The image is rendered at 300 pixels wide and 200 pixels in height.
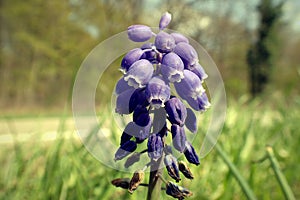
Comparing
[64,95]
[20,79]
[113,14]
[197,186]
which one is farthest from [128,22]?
[197,186]

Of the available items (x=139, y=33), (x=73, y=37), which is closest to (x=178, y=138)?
(x=139, y=33)

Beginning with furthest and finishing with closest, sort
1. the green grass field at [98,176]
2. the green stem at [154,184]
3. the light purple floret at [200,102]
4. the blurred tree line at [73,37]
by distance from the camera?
1. the blurred tree line at [73,37]
2. the green grass field at [98,176]
3. the light purple floret at [200,102]
4. the green stem at [154,184]

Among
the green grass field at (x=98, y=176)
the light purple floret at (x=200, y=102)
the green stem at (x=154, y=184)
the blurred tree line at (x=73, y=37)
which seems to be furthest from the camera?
the blurred tree line at (x=73, y=37)

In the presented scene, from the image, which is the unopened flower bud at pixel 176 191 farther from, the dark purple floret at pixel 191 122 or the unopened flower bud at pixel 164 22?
the unopened flower bud at pixel 164 22

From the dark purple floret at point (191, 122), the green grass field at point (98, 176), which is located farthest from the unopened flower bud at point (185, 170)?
the green grass field at point (98, 176)

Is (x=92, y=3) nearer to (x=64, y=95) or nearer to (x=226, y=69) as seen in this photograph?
(x=64, y=95)

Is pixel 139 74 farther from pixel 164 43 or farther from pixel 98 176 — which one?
pixel 98 176
